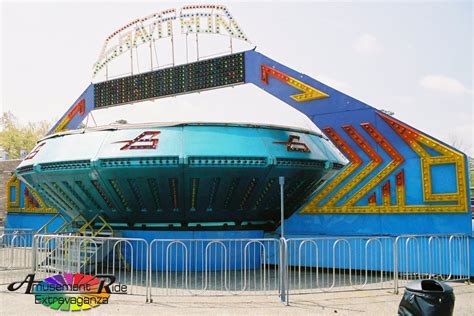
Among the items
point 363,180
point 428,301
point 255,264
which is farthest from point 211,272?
point 428,301

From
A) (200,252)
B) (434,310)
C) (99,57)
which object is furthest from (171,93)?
(434,310)

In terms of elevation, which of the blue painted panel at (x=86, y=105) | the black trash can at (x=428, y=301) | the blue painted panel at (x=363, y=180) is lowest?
the black trash can at (x=428, y=301)

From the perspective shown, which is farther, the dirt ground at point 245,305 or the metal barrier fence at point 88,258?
the metal barrier fence at point 88,258

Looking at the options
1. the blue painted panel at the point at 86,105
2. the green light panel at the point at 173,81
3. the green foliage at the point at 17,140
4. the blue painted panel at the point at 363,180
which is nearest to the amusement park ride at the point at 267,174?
the blue painted panel at the point at 363,180

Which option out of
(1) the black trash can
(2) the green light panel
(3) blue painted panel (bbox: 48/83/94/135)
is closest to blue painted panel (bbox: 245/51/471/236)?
(2) the green light panel

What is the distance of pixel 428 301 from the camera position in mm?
5973

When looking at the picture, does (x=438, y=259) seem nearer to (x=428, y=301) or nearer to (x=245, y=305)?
(x=428, y=301)

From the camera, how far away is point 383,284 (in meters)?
9.66

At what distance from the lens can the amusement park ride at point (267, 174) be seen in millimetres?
10508

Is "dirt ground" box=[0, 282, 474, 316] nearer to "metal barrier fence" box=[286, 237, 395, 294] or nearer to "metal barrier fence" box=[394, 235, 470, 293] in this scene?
"metal barrier fence" box=[286, 237, 395, 294]
